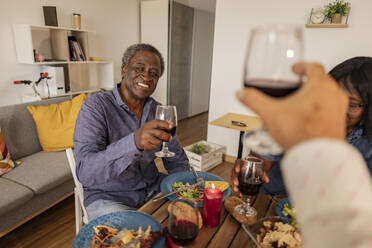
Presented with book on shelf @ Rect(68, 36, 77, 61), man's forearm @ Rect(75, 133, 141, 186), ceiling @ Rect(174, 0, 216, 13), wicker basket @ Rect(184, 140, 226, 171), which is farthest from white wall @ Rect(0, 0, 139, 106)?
man's forearm @ Rect(75, 133, 141, 186)

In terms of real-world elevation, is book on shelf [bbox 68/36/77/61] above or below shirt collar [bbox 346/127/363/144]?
above

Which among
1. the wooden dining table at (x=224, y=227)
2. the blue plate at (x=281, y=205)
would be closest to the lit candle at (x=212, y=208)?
the wooden dining table at (x=224, y=227)

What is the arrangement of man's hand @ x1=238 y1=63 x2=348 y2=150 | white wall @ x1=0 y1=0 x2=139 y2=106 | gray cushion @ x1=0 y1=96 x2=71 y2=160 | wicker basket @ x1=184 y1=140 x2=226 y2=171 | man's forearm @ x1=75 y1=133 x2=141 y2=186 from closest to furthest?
man's hand @ x1=238 y1=63 x2=348 y2=150 → man's forearm @ x1=75 y1=133 x2=141 y2=186 → gray cushion @ x1=0 y1=96 x2=71 y2=160 → white wall @ x1=0 y1=0 x2=139 y2=106 → wicker basket @ x1=184 y1=140 x2=226 y2=171

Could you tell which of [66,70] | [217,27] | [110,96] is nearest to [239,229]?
[110,96]

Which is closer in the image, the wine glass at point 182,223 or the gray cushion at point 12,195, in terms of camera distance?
the wine glass at point 182,223

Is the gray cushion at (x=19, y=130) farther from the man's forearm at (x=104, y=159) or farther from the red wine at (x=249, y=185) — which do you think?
the red wine at (x=249, y=185)

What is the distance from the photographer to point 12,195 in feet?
5.74

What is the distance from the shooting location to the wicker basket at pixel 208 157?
→ 3.11 metres

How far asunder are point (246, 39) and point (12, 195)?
2.97 meters

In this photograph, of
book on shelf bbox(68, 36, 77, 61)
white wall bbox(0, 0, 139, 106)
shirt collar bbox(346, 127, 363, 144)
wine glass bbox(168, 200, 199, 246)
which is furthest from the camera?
book on shelf bbox(68, 36, 77, 61)

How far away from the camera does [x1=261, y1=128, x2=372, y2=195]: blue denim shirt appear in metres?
1.19

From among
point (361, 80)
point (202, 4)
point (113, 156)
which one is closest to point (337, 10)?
point (361, 80)

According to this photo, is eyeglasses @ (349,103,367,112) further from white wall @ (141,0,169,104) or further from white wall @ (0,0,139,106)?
white wall @ (141,0,169,104)

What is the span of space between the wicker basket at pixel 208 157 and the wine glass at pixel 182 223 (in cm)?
232
